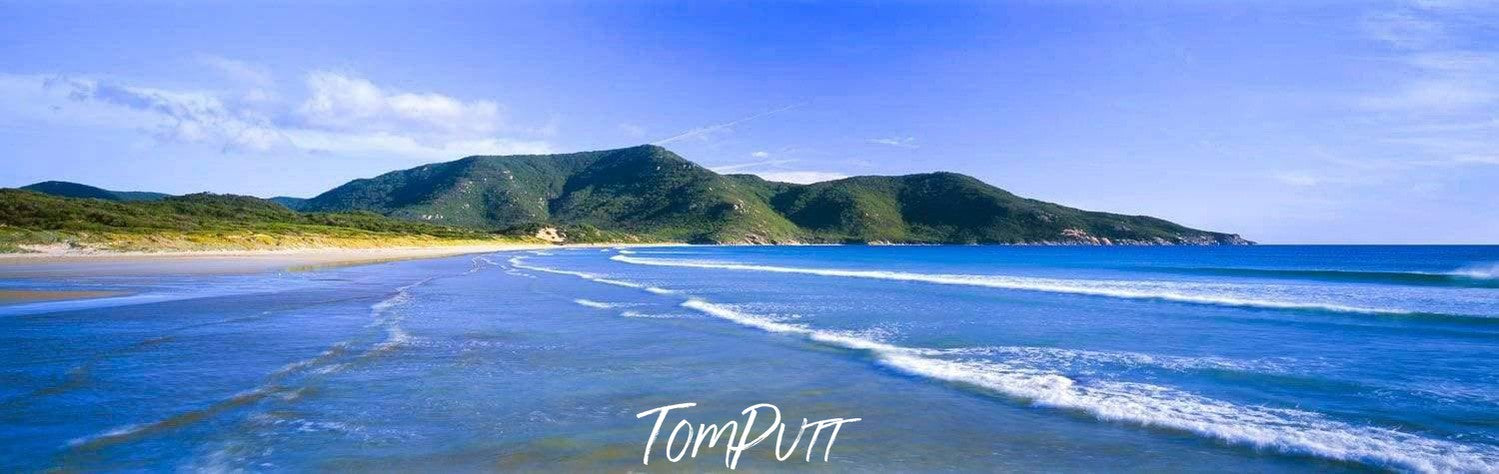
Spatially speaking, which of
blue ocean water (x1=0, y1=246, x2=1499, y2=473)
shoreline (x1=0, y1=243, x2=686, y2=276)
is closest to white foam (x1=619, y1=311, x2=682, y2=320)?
blue ocean water (x1=0, y1=246, x2=1499, y2=473)

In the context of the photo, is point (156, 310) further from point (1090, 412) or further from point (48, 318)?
point (1090, 412)

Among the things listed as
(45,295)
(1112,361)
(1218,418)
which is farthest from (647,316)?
(45,295)

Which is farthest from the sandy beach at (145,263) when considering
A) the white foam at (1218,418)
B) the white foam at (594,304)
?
the white foam at (1218,418)

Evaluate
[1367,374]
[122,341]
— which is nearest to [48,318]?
[122,341]

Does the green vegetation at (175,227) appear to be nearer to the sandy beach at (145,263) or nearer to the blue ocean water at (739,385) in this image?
the sandy beach at (145,263)

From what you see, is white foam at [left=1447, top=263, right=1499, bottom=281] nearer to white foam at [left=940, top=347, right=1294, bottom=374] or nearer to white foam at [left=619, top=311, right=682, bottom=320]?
white foam at [left=940, top=347, right=1294, bottom=374]

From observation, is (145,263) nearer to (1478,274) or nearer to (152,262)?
(152,262)
